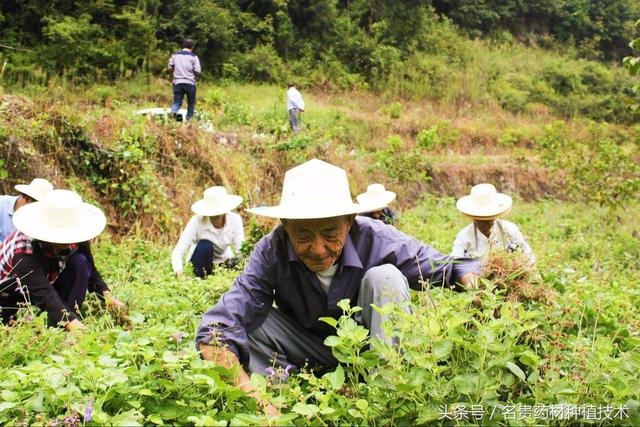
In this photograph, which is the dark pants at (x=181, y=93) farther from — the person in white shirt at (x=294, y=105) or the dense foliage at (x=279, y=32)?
the dense foliage at (x=279, y=32)

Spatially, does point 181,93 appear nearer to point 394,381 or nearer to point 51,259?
point 51,259

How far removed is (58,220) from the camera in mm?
3439

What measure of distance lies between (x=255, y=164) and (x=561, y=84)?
22.0 metres

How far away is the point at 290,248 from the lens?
100 inches

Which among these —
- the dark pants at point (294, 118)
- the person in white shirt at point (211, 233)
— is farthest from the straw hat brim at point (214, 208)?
the dark pants at point (294, 118)

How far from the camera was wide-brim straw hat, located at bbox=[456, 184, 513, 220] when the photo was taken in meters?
4.58

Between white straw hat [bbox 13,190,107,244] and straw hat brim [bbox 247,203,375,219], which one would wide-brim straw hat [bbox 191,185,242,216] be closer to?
white straw hat [bbox 13,190,107,244]

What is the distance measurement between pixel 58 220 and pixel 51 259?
1.03ft

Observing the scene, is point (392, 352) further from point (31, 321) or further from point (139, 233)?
point (139, 233)

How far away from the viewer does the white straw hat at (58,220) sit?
10.8 ft

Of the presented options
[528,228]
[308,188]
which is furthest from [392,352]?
[528,228]

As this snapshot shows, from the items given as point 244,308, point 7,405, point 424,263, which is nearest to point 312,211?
point 244,308

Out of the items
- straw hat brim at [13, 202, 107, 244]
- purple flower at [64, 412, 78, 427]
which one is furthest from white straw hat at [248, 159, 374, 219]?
straw hat brim at [13, 202, 107, 244]

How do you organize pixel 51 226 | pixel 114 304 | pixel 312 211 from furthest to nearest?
pixel 114 304 → pixel 51 226 → pixel 312 211
